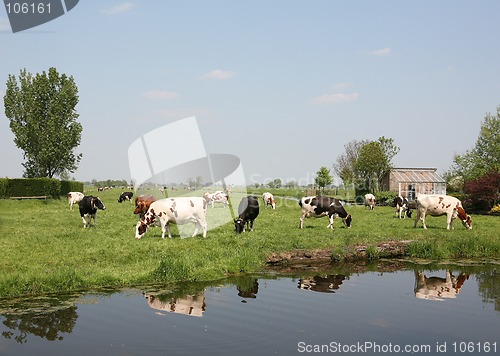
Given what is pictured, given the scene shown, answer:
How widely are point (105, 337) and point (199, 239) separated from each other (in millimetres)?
10418

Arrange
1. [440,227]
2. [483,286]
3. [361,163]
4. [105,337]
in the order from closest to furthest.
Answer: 1. [105,337]
2. [483,286]
3. [440,227]
4. [361,163]

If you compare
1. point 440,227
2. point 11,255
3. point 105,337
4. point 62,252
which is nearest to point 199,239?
point 62,252

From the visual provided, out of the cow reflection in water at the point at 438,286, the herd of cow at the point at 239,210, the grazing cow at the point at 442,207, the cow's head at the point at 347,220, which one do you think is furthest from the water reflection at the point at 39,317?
the grazing cow at the point at 442,207

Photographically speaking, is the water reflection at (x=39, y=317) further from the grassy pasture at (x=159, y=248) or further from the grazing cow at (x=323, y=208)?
the grazing cow at (x=323, y=208)

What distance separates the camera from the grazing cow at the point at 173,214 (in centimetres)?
2178

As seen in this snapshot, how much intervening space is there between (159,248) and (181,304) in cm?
597

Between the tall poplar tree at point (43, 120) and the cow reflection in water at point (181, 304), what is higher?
the tall poplar tree at point (43, 120)

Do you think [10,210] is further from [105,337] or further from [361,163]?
[361,163]

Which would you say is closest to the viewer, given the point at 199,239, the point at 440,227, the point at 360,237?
the point at 199,239

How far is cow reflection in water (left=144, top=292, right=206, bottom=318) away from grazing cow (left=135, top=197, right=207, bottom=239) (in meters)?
7.78

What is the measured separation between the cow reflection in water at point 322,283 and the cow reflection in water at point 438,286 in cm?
261

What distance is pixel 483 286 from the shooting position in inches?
637

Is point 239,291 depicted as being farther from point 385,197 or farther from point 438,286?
point 385,197

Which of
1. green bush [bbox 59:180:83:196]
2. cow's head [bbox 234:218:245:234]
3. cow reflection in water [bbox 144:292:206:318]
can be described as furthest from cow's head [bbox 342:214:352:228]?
green bush [bbox 59:180:83:196]
